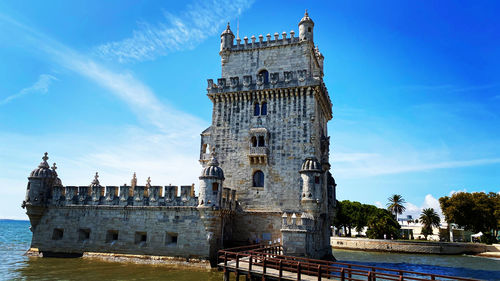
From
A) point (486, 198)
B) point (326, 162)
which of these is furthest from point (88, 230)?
point (486, 198)

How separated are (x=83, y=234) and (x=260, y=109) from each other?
63.2 ft

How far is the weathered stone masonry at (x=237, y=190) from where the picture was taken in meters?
27.1

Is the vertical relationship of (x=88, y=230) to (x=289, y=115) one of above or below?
below

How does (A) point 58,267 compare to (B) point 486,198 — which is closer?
(A) point 58,267

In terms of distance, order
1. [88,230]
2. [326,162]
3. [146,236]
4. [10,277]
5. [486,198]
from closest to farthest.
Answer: [10,277] < [146,236] < [88,230] < [326,162] < [486,198]

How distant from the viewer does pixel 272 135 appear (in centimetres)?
3086

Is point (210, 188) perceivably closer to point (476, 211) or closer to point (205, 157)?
point (205, 157)

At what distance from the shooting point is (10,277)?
2275cm

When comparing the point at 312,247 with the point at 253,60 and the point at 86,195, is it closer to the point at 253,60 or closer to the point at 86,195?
the point at 253,60

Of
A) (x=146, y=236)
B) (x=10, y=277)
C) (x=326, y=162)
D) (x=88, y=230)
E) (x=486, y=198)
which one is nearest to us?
(x=10, y=277)

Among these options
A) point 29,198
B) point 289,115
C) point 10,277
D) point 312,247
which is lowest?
point 10,277

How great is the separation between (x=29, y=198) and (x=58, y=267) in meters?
8.93

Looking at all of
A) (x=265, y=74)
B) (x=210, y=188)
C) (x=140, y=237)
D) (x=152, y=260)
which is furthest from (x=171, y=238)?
(x=265, y=74)

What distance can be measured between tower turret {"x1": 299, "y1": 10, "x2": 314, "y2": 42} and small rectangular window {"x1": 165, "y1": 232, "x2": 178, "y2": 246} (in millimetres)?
20631
